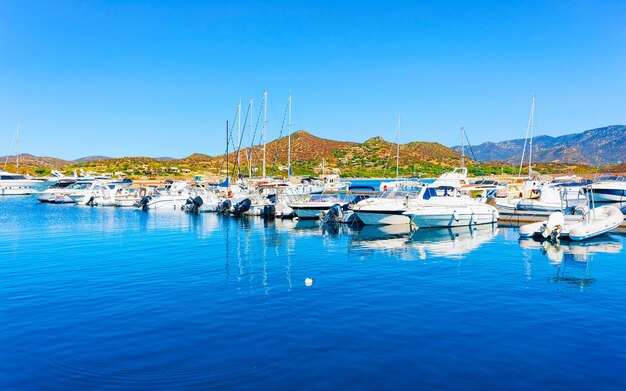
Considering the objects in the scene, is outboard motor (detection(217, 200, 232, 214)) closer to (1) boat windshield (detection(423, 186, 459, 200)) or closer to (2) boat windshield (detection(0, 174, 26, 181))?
(1) boat windshield (detection(423, 186, 459, 200))

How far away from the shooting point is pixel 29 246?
30531 mm

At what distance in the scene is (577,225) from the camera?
106 ft

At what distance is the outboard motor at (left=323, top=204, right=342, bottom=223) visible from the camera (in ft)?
143

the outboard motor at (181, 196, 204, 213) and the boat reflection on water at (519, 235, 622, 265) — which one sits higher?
the outboard motor at (181, 196, 204, 213)

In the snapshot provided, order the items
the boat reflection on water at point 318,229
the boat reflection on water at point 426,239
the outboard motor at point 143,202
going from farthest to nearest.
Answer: the outboard motor at point 143,202 → the boat reflection on water at point 318,229 → the boat reflection on water at point 426,239

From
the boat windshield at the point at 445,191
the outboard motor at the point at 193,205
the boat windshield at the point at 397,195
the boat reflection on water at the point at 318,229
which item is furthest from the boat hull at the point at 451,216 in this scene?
the outboard motor at the point at 193,205

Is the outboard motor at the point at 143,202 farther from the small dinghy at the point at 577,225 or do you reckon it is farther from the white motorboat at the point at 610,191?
the white motorboat at the point at 610,191

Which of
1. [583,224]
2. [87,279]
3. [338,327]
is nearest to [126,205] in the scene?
[87,279]

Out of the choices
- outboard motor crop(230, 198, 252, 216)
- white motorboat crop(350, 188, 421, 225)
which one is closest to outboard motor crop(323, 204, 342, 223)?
white motorboat crop(350, 188, 421, 225)

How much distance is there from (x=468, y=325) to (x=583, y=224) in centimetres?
2234

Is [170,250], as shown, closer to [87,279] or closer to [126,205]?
[87,279]

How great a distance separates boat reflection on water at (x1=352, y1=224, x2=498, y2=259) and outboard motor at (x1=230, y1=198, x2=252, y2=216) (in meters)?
16.0

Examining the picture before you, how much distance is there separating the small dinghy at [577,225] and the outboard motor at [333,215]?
15183mm

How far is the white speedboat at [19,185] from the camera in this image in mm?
93938
